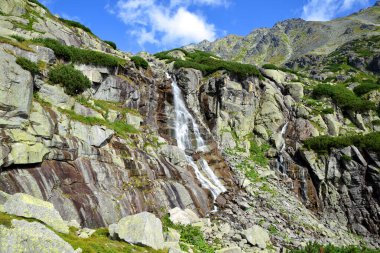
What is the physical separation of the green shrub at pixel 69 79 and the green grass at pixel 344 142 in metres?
34.9

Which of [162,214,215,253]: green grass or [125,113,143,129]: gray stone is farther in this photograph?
[125,113,143,129]: gray stone

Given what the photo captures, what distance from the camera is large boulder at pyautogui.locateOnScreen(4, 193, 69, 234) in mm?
17359

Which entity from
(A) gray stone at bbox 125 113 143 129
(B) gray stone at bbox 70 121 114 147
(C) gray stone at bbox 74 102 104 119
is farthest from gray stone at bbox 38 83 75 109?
(A) gray stone at bbox 125 113 143 129

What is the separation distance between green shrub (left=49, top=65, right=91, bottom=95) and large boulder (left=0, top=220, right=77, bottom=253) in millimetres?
24718

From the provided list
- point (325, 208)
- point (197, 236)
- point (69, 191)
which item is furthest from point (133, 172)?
point (325, 208)

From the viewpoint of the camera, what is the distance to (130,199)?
29203mm

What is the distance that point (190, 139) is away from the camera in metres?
47.3

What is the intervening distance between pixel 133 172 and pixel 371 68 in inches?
5075

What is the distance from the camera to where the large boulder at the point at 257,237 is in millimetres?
27000

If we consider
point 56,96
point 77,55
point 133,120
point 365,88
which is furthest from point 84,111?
point 365,88

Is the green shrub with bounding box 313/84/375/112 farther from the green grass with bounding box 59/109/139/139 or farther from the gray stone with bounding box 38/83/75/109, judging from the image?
the gray stone with bounding box 38/83/75/109

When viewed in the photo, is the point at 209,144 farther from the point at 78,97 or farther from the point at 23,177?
the point at 23,177

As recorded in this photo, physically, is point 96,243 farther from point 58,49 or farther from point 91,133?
point 58,49

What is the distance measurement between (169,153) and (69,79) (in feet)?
48.6
